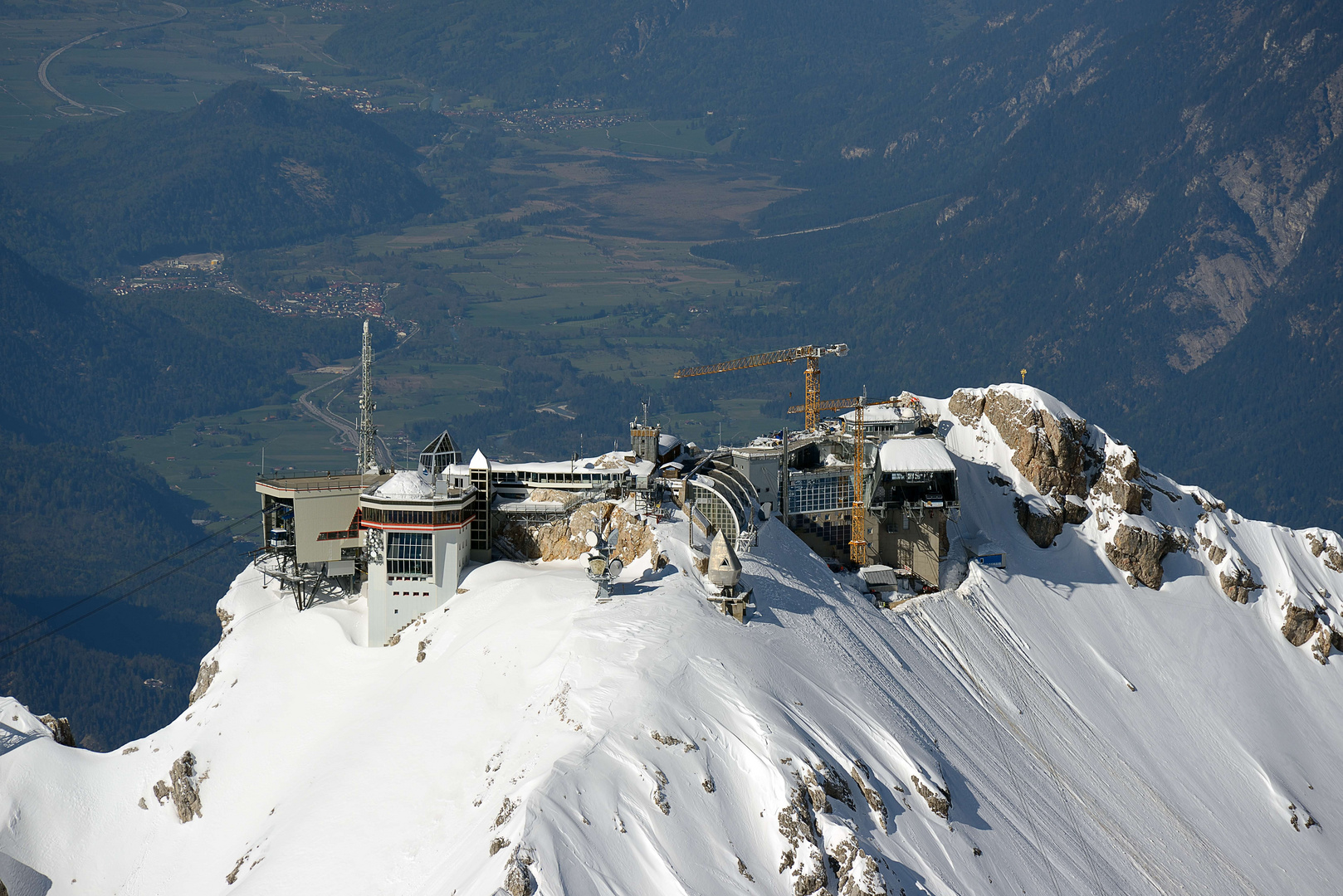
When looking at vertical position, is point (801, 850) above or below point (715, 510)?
below

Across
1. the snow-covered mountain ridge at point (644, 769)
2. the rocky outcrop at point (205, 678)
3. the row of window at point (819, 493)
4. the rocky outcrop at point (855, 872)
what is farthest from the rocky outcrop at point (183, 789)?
the row of window at point (819, 493)

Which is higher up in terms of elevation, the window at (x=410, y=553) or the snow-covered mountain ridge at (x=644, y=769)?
the window at (x=410, y=553)

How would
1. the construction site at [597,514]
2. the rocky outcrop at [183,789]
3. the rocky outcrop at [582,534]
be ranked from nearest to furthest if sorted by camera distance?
1. the rocky outcrop at [183,789]
2. the construction site at [597,514]
3. the rocky outcrop at [582,534]

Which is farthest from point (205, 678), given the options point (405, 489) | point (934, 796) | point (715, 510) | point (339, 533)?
point (934, 796)

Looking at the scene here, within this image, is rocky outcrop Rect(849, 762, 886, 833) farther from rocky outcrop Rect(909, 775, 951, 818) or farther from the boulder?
the boulder

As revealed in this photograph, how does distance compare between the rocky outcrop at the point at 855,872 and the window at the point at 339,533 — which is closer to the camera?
the rocky outcrop at the point at 855,872

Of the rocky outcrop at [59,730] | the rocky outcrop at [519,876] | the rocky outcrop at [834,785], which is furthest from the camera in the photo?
the rocky outcrop at [59,730]

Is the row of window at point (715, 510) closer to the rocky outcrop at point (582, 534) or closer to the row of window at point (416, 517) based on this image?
the rocky outcrop at point (582, 534)

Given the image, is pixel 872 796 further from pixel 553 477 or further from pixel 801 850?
pixel 553 477
